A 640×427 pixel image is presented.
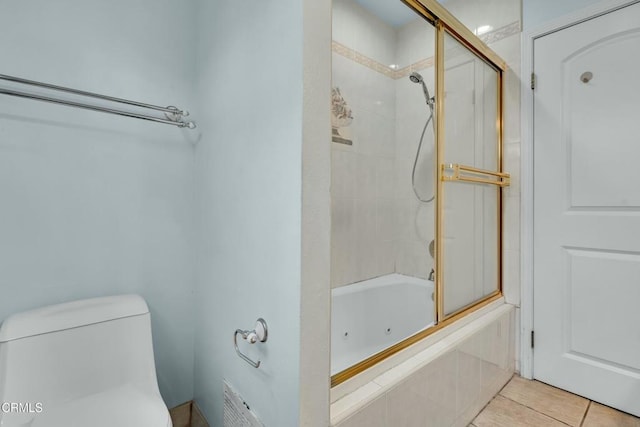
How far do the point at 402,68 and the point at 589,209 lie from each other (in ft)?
4.64

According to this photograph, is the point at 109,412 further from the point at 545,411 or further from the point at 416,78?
the point at 416,78

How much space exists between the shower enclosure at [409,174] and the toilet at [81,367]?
0.78 meters

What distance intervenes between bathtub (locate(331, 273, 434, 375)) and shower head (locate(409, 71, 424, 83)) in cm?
123

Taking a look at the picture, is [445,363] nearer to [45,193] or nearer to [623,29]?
[45,193]

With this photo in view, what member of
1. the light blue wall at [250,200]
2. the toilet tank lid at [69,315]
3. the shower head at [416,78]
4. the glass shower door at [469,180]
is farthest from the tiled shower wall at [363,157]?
the toilet tank lid at [69,315]

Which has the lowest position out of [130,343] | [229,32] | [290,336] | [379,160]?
[130,343]

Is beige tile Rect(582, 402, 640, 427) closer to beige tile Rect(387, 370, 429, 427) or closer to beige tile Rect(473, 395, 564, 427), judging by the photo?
beige tile Rect(473, 395, 564, 427)

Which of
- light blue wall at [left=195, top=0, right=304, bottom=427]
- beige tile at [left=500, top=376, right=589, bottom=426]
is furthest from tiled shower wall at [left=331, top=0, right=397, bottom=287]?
beige tile at [left=500, top=376, right=589, bottom=426]

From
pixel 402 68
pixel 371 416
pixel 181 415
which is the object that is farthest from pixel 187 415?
pixel 402 68

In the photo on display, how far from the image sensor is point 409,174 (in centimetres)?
203

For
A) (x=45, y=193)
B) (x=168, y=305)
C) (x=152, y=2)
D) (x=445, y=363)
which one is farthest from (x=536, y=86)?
(x=45, y=193)

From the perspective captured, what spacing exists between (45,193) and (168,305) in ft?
2.19

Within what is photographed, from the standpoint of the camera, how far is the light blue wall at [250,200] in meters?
0.81

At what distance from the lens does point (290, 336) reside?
0.81 metres
